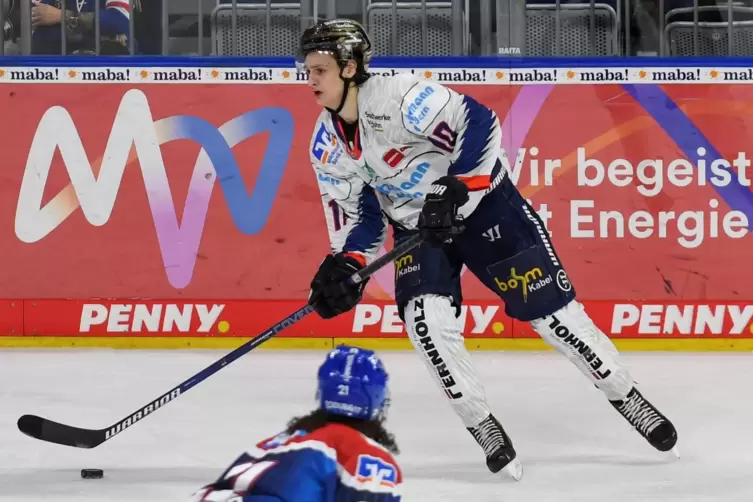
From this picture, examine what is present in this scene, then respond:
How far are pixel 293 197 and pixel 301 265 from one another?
1.07ft

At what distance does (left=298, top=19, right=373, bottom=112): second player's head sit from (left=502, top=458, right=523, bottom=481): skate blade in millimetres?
Result: 1143

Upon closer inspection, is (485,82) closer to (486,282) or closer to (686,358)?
(686,358)

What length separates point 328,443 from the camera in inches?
89.4

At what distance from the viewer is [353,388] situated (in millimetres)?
2324

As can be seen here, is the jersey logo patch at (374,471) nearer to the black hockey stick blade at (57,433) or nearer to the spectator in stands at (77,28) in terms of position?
the black hockey stick blade at (57,433)

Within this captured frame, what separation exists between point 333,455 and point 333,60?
1.83 meters

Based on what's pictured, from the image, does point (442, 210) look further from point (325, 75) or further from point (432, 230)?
point (325, 75)

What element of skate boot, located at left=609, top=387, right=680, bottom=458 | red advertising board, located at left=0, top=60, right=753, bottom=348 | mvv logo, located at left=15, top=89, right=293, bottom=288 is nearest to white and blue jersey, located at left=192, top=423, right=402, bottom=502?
skate boot, located at left=609, top=387, right=680, bottom=458

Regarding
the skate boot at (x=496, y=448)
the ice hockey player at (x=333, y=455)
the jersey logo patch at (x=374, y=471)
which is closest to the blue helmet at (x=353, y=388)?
the ice hockey player at (x=333, y=455)

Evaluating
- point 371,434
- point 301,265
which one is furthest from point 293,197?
point 371,434

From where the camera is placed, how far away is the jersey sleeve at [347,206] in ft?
13.3

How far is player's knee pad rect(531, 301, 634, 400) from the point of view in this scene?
13.2 feet

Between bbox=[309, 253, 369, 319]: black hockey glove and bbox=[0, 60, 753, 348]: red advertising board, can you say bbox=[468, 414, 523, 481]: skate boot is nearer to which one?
bbox=[309, 253, 369, 319]: black hockey glove

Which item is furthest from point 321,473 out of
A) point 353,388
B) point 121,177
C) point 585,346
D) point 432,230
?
A: point 121,177
